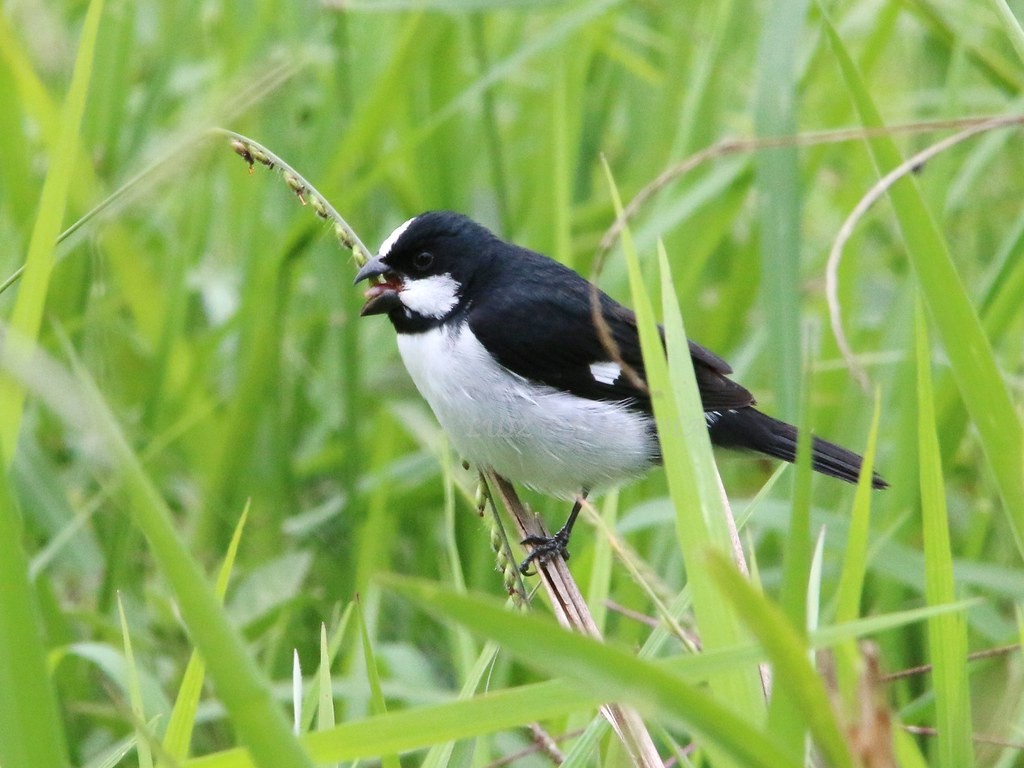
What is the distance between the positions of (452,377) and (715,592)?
53.1 inches

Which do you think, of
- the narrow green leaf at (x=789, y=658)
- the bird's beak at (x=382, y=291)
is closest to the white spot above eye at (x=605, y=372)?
the bird's beak at (x=382, y=291)

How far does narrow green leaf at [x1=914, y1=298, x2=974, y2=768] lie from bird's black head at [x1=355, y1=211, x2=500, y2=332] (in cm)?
135

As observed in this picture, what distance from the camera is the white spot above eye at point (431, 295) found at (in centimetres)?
275

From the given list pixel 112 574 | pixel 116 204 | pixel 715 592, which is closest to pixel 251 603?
pixel 112 574

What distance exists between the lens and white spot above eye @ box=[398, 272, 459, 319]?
2.75 m

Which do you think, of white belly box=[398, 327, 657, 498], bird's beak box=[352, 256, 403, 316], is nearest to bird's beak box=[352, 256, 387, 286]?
bird's beak box=[352, 256, 403, 316]

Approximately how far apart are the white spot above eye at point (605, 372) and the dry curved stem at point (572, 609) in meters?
0.55

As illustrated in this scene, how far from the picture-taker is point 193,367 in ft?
10.5

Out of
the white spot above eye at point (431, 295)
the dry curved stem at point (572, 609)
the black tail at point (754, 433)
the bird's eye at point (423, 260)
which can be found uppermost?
the bird's eye at point (423, 260)

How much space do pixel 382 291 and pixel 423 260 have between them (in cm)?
13

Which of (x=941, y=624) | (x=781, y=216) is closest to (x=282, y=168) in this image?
(x=941, y=624)

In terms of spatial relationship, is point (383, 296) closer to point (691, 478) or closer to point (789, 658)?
point (691, 478)

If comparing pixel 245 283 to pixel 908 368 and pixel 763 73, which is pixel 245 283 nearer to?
pixel 763 73

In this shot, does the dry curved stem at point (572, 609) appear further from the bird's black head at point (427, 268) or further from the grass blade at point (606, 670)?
the bird's black head at point (427, 268)
